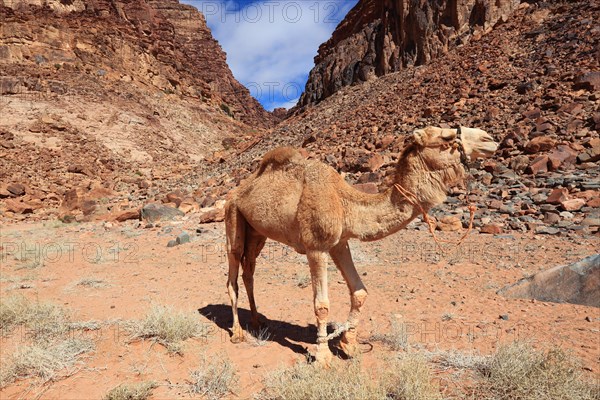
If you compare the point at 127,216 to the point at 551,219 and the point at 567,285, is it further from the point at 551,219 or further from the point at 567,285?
the point at 567,285

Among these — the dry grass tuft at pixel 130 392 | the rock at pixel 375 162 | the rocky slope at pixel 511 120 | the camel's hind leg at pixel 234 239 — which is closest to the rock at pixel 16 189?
the rocky slope at pixel 511 120

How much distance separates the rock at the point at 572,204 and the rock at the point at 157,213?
515 inches

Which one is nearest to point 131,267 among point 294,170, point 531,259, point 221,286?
point 221,286

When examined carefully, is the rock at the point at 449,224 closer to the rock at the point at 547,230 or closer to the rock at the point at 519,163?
the rock at the point at 547,230

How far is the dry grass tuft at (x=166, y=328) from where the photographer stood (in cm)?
455

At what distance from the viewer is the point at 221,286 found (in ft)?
24.3

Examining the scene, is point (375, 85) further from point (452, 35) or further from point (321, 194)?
point (321, 194)

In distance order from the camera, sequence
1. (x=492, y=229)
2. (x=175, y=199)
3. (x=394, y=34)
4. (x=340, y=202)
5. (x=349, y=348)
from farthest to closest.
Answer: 1. (x=394, y=34)
2. (x=175, y=199)
3. (x=492, y=229)
4. (x=349, y=348)
5. (x=340, y=202)

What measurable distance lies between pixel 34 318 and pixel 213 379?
337 centimetres

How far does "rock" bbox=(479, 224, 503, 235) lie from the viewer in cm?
898

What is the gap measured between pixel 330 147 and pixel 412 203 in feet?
58.1

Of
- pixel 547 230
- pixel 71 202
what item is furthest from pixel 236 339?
pixel 71 202

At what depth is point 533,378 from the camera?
3.08m

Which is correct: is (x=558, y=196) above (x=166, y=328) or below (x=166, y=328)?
above
